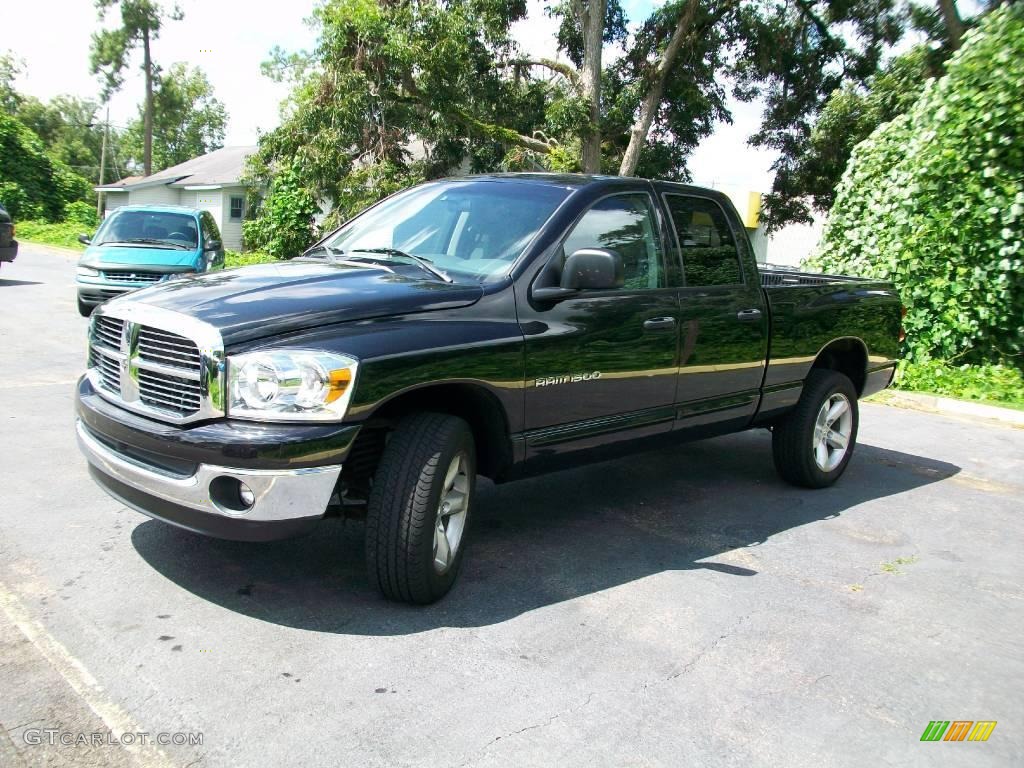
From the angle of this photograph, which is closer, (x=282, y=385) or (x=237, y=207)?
(x=282, y=385)

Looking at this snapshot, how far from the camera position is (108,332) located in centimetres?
418

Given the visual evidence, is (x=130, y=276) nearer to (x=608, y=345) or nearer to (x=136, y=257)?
(x=136, y=257)

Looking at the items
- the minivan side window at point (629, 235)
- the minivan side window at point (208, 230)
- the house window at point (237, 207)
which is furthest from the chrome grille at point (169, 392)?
the house window at point (237, 207)

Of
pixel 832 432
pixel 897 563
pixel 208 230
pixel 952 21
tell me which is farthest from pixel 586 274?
pixel 952 21

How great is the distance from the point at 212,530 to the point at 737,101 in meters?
22.1

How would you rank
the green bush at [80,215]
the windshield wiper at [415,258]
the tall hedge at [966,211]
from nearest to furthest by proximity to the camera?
the windshield wiper at [415,258] < the tall hedge at [966,211] < the green bush at [80,215]

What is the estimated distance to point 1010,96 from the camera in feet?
33.0

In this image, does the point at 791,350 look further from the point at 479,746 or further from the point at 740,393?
the point at 479,746

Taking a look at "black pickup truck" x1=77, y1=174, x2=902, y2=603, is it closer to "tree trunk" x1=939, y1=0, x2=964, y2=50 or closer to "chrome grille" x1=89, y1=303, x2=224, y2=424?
"chrome grille" x1=89, y1=303, x2=224, y2=424

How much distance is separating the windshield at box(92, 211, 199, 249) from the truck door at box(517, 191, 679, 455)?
9732 mm

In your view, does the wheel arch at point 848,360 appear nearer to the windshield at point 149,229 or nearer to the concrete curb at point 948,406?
the concrete curb at point 948,406

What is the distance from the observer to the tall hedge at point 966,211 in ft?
33.2

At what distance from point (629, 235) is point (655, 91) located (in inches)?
689

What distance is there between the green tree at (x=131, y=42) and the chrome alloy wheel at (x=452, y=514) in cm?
5622
